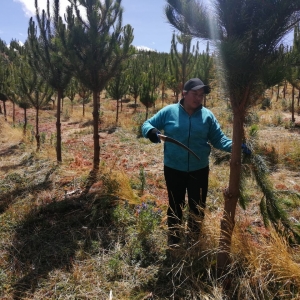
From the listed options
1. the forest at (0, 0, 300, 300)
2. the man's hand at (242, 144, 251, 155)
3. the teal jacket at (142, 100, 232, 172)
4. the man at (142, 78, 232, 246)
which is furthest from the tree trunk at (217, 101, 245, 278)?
the teal jacket at (142, 100, 232, 172)

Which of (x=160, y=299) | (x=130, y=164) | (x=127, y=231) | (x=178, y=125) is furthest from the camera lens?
(x=130, y=164)

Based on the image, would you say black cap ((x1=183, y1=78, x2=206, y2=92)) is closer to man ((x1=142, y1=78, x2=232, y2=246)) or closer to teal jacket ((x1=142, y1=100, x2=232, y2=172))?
man ((x1=142, y1=78, x2=232, y2=246))

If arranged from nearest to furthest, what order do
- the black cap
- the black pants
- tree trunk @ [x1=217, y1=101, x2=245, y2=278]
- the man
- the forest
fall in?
the forest < tree trunk @ [x1=217, y1=101, x2=245, y2=278] < the black cap < the man < the black pants

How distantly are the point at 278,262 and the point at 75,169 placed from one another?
5167 mm

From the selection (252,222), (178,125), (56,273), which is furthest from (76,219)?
(252,222)

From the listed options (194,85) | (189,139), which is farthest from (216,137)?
(194,85)

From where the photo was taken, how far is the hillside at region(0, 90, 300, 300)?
2541 mm

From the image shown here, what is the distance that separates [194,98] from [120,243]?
2.02 meters

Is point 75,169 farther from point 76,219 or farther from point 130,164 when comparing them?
point 76,219

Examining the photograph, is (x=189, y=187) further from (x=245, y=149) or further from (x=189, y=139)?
(x=245, y=149)

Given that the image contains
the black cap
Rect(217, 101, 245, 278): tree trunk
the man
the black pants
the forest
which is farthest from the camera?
the black pants

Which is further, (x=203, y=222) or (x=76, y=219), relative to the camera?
(x=76, y=219)

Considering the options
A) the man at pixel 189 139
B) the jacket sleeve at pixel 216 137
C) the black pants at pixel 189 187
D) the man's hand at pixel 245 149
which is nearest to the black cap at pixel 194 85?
the man at pixel 189 139

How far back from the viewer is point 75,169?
669 centimetres
